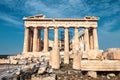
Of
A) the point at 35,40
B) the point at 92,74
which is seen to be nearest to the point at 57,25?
the point at 35,40

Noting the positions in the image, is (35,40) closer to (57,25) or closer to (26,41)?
(26,41)

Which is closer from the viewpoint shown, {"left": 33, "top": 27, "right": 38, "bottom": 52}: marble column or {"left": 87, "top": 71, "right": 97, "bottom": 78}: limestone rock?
{"left": 87, "top": 71, "right": 97, "bottom": 78}: limestone rock

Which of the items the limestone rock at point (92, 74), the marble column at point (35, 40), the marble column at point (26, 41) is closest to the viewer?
the limestone rock at point (92, 74)

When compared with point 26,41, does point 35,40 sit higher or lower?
higher

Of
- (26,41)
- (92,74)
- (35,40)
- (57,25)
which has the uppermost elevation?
(57,25)

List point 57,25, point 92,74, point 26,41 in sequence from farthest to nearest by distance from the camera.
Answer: point 57,25 < point 26,41 < point 92,74

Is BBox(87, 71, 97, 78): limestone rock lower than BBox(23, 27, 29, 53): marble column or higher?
lower

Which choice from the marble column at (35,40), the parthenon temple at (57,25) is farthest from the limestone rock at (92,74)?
the parthenon temple at (57,25)

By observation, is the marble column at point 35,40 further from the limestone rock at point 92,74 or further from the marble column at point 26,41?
the limestone rock at point 92,74

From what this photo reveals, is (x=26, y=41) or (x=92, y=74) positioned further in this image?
(x=26, y=41)

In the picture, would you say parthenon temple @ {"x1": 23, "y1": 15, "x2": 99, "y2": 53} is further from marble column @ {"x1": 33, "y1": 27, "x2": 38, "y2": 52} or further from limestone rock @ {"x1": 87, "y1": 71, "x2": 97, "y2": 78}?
limestone rock @ {"x1": 87, "y1": 71, "x2": 97, "y2": 78}

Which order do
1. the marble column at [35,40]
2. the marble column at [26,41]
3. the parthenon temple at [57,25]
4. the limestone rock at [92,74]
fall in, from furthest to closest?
the parthenon temple at [57,25]
the marble column at [35,40]
the marble column at [26,41]
the limestone rock at [92,74]

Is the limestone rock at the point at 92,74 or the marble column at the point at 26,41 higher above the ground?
the marble column at the point at 26,41

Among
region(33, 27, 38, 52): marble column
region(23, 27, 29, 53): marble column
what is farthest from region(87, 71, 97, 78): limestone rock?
region(23, 27, 29, 53): marble column
